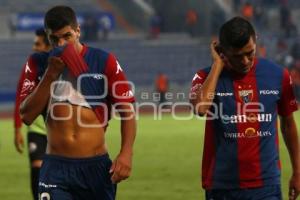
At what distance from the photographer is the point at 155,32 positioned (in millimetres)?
44094

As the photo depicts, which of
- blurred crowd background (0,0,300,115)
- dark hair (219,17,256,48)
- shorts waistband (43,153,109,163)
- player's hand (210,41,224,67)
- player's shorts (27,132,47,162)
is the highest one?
blurred crowd background (0,0,300,115)

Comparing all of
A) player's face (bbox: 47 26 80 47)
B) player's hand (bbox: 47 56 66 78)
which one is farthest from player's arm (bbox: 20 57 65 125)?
player's face (bbox: 47 26 80 47)

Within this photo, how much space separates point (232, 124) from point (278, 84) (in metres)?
0.44

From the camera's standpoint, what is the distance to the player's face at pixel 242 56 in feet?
20.5

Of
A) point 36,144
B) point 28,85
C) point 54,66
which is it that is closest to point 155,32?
point 36,144

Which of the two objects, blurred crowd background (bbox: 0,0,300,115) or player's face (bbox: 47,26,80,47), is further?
blurred crowd background (bbox: 0,0,300,115)

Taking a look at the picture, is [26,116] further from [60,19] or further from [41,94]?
[60,19]

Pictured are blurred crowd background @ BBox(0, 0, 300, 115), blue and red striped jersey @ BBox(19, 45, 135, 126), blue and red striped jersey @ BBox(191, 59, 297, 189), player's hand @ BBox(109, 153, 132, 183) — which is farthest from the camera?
blurred crowd background @ BBox(0, 0, 300, 115)

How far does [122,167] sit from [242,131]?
0.83m

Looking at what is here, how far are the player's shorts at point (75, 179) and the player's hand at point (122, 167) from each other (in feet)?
0.99

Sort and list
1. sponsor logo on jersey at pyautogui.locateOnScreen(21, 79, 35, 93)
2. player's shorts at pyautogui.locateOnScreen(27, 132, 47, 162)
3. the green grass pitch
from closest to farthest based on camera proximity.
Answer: sponsor logo on jersey at pyautogui.locateOnScreen(21, 79, 35, 93)
player's shorts at pyautogui.locateOnScreen(27, 132, 47, 162)
the green grass pitch

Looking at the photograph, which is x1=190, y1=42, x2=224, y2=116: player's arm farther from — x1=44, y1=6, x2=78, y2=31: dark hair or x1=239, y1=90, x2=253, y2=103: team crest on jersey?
x1=44, y1=6, x2=78, y2=31: dark hair

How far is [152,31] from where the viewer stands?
44.3 meters

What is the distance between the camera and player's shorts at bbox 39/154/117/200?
6590 millimetres
